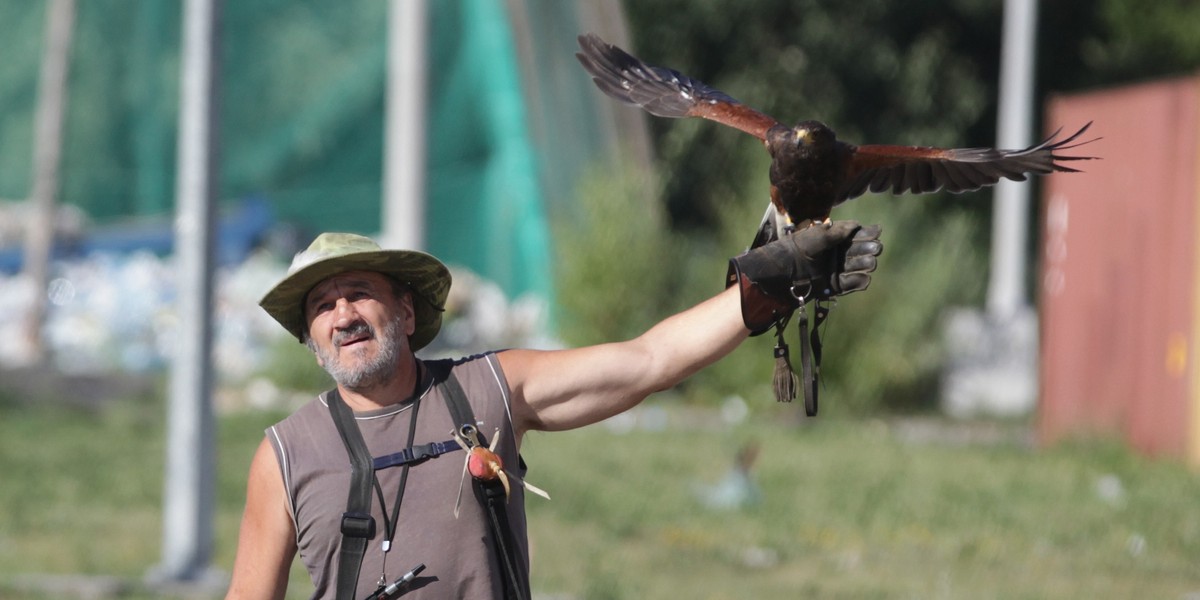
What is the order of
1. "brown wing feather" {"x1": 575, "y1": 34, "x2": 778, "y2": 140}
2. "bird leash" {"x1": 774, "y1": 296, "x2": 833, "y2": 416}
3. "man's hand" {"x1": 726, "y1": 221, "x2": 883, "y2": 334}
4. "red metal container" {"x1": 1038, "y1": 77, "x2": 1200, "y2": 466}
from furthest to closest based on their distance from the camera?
1. "red metal container" {"x1": 1038, "y1": 77, "x2": 1200, "y2": 466}
2. "brown wing feather" {"x1": 575, "y1": 34, "x2": 778, "y2": 140}
3. "bird leash" {"x1": 774, "y1": 296, "x2": 833, "y2": 416}
4. "man's hand" {"x1": 726, "y1": 221, "x2": 883, "y2": 334}

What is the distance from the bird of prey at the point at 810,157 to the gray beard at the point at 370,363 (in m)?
0.90

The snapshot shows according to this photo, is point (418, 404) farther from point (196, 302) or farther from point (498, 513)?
point (196, 302)

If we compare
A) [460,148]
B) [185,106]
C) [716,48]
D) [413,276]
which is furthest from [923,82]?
[413,276]

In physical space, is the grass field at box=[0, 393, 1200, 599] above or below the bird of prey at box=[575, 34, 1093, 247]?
below

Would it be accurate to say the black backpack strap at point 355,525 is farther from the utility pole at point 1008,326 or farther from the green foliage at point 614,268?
the utility pole at point 1008,326

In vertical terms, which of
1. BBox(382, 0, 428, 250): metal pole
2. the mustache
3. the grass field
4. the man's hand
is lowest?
the grass field

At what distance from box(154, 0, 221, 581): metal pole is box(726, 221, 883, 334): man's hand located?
5369mm

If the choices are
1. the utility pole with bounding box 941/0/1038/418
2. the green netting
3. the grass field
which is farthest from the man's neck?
the green netting

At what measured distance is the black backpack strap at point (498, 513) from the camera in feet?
12.9

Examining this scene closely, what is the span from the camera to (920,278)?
1759 centimetres

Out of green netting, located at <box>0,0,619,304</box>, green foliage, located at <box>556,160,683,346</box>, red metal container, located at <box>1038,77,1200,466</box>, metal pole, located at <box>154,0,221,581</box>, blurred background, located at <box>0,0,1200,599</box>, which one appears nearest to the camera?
metal pole, located at <box>154,0,221,581</box>

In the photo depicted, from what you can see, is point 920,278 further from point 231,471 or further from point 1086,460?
point 231,471

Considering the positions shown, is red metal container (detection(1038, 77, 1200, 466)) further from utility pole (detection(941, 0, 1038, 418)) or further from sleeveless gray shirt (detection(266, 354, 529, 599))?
sleeveless gray shirt (detection(266, 354, 529, 599))

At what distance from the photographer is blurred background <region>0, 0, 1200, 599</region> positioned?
31.5ft
